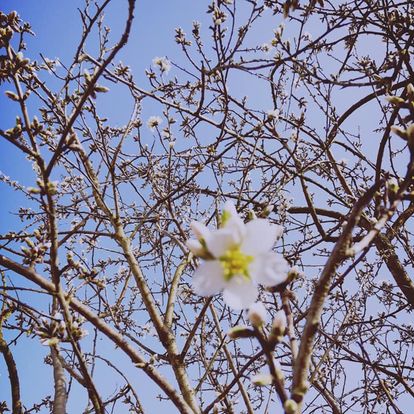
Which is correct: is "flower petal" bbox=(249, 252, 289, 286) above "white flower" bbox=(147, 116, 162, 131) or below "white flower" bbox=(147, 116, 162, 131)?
below

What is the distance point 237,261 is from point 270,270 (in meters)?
0.10

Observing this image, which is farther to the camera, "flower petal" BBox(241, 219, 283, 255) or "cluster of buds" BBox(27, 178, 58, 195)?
"cluster of buds" BBox(27, 178, 58, 195)

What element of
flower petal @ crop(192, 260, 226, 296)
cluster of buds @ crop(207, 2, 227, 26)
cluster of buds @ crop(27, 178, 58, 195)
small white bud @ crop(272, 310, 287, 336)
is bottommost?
small white bud @ crop(272, 310, 287, 336)

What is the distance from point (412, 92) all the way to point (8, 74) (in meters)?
1.87

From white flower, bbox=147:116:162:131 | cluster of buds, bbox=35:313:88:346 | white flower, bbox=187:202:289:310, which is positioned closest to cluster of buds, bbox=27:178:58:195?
cluster of buds, bbox=35:313:88:346

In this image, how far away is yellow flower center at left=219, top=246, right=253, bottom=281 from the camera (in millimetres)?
1033

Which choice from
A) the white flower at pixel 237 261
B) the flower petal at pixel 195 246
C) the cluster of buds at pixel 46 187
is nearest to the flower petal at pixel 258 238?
the white flower at pixel 237 261

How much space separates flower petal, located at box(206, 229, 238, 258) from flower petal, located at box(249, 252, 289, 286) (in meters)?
0.10

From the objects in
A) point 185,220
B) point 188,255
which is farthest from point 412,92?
point 185,220

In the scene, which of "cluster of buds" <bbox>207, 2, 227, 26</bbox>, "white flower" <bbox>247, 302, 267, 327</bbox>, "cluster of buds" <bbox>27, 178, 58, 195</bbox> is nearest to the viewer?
"white flower" <bbox>247, 302, 267, 327</bbox>

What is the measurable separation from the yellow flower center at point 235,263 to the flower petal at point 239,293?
19 millimetres

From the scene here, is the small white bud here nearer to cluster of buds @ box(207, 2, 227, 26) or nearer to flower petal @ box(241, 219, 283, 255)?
flower petal @ box(241, 219, 283, 255)

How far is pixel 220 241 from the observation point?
0.98 metres

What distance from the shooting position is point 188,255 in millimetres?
2543
